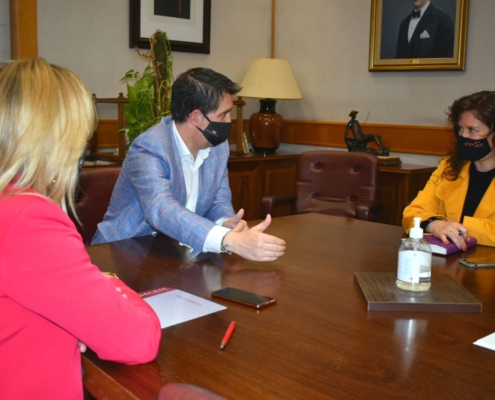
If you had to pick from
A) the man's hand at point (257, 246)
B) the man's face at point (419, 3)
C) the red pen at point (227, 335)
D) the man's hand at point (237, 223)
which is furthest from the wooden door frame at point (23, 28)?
the red pen at point (227, 335)

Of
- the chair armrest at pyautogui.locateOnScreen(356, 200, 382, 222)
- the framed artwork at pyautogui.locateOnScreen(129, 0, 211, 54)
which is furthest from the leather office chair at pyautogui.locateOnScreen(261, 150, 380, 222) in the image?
the framed artwork at pyautogui.locateOnScreen(129, 0, 211, 54)

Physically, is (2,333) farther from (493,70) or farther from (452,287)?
(493,70)

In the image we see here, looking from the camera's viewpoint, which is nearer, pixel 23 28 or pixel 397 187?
pixel 23 28

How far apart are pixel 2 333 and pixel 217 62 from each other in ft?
13.6

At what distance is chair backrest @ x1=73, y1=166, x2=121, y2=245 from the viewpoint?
7.80ft

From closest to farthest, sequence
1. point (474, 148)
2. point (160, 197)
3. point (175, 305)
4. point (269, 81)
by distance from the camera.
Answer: point (175, 305)
point (160, 197)
point (474, 148)
point (269, 81)

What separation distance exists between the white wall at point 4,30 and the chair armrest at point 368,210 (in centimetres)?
235

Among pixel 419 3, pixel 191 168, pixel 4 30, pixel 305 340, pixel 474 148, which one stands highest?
pixel 419 3

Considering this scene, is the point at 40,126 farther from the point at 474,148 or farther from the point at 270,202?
the point at 270,202

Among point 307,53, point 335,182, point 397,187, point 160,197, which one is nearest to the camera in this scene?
point 160,197

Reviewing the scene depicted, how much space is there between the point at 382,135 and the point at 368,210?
1.61 metres

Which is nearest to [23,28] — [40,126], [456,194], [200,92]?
[200,92]

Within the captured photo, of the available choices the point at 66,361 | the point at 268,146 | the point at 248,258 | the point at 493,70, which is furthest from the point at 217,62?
the point at 66,361

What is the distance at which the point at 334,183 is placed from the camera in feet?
11.3
